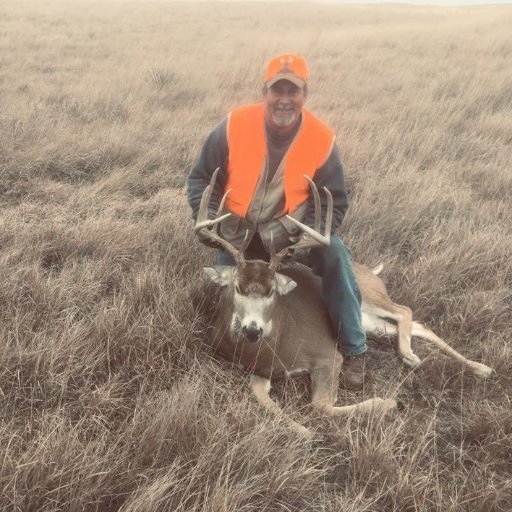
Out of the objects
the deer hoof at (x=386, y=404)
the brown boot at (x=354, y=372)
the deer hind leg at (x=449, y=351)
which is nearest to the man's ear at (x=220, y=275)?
the brown boot at (x=354, y=372)

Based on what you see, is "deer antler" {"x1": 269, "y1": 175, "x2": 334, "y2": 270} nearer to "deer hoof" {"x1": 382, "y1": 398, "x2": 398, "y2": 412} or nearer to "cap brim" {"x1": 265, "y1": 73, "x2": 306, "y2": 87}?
"cap brim" {"x1": 265, "y1": 73, "x2": 306, "y2": 87}

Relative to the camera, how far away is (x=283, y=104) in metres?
3.94

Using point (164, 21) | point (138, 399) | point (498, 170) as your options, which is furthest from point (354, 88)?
point (164, 21)

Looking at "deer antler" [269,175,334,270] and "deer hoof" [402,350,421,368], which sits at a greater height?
"deer antler" [269,175,334,270]

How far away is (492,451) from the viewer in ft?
9.34

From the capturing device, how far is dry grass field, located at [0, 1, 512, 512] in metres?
2.46

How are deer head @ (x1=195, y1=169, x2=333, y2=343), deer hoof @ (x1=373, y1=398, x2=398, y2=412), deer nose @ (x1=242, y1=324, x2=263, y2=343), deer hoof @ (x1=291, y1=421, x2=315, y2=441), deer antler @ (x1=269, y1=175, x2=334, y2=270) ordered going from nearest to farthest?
deer hoof @ (x1=291, y1=421, x2=315, y2=441) → deer hoof @ (x1=373, y1=398, x2=398, y2=412) → deer nose @ (x1=242, y1=324, x2=263, y2=343) → deer head @ (x1=195, y1=169, x2=333, y2=343) → deer antler @ (x1=269, y1=175, x2=334, y2=270)

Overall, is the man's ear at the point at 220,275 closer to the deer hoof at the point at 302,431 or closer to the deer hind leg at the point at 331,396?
the deer hind leg at the point at 331,396

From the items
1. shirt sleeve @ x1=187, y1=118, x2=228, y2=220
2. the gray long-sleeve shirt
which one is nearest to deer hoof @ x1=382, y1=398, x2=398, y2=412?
the gray long-sleeve shirt

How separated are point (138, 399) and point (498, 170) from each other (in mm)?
5483

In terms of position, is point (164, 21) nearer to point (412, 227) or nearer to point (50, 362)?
point (412, 227)

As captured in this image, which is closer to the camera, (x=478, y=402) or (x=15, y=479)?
(x=15, y=479)

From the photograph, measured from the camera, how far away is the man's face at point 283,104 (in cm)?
392

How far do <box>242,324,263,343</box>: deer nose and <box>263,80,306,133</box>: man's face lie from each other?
156 cm
